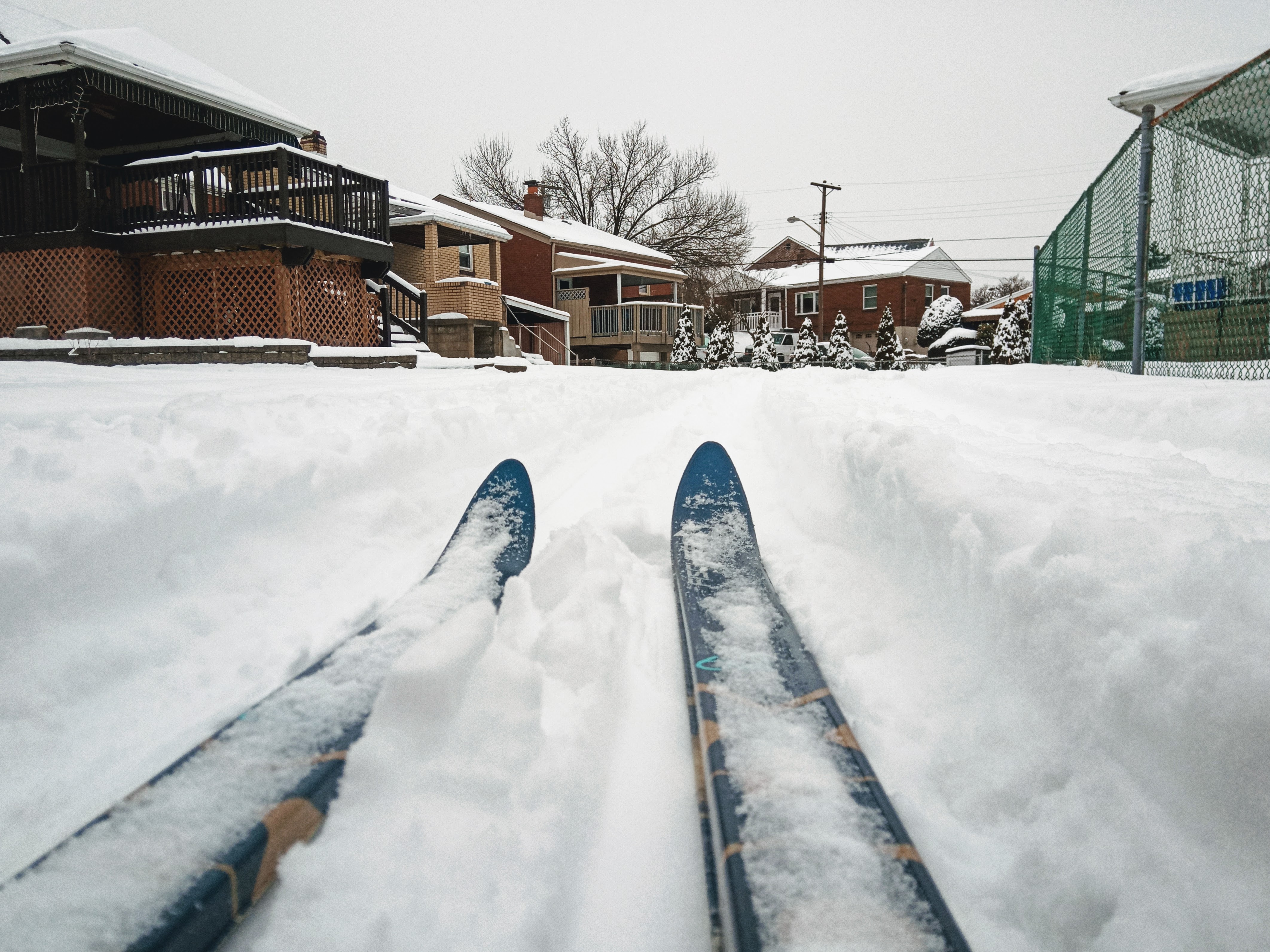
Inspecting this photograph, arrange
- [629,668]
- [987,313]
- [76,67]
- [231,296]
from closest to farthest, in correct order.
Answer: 1. [629,668]
2. [76,67]
3. [231,296]
4. [987,313]

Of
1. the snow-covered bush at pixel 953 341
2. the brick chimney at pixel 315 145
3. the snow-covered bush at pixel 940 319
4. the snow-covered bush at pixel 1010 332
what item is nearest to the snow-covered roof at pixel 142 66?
the brick chimney at pixel 315 145

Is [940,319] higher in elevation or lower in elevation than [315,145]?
lower

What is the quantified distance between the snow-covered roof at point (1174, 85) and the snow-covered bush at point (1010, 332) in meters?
18.3

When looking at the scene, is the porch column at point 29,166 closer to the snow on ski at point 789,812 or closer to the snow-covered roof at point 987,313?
the snow on ski at point 789,812

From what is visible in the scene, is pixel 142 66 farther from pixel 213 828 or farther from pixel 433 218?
pixel 213 828

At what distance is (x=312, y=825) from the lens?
1342 millimetres

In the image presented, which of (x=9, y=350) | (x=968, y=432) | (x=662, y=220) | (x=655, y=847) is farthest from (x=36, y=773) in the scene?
(x=662, y=220)

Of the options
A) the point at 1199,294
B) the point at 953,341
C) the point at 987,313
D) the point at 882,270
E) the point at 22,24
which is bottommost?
the point at 1199,294

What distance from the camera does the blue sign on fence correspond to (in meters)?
5.23

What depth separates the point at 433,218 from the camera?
16000mm

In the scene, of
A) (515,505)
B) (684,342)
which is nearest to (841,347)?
(684,342)

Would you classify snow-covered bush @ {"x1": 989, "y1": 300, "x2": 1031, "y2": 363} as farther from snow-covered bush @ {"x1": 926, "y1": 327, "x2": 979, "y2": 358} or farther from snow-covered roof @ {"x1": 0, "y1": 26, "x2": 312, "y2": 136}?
snow-covered roof @ {"x1": 0, "y1": 26, "x2": 312, "y2": 136}

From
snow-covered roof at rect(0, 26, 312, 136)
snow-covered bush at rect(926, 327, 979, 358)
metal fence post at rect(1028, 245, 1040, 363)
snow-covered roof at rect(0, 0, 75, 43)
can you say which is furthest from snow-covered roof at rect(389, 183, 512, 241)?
snow-covered bush at rect(926, 327, 979, 358)

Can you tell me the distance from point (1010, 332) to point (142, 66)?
88.6ft
